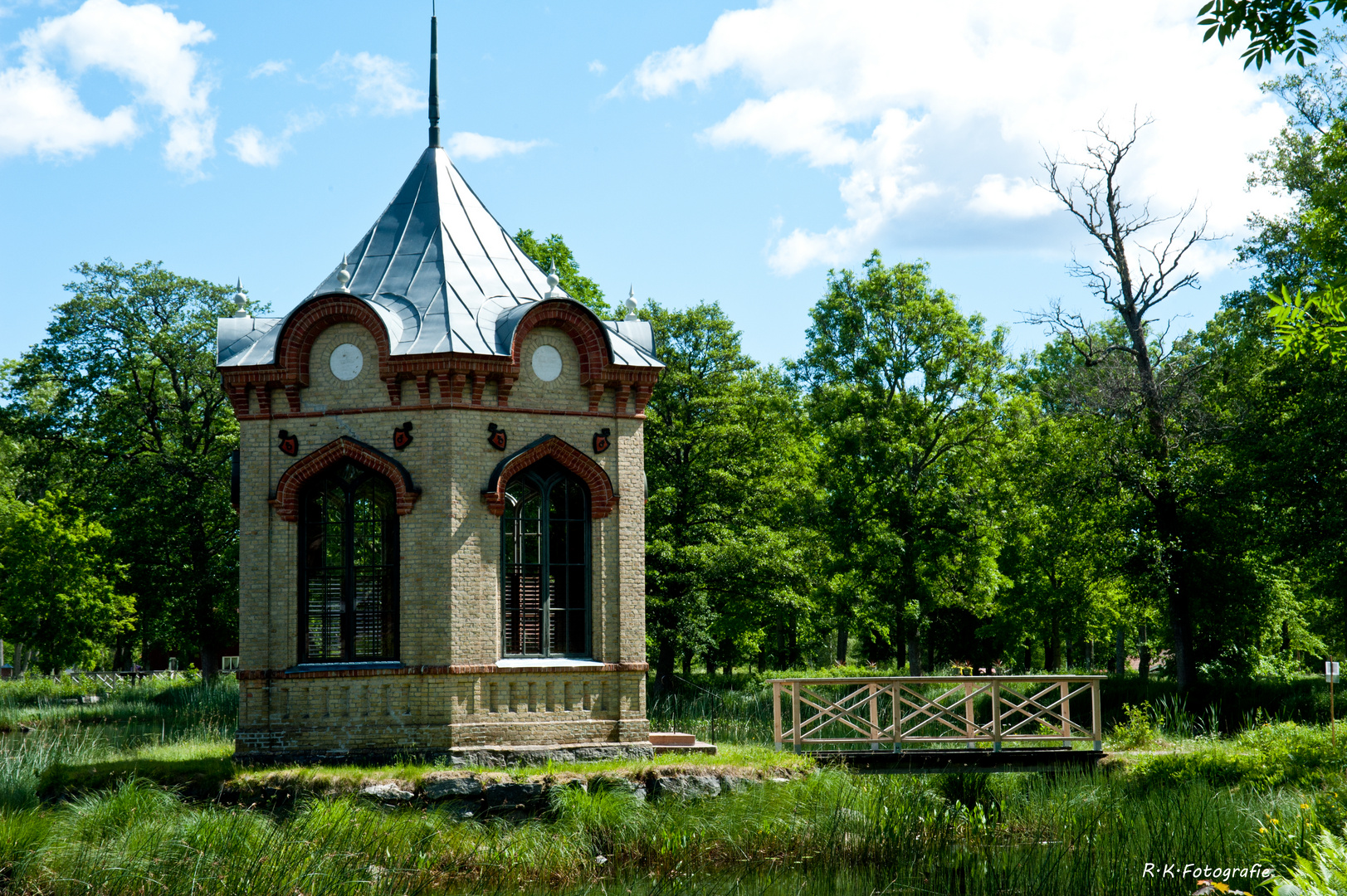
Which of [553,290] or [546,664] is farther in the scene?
[553,290]

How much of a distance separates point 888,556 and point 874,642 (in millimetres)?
18450

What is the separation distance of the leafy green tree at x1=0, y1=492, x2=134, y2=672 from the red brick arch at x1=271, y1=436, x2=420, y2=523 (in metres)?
16.6

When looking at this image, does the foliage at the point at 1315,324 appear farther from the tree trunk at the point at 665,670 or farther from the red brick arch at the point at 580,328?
the tree trunk at the point at 665,670

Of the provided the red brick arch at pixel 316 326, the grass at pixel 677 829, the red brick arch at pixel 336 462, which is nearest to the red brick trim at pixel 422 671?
the grass at pixel 677 829

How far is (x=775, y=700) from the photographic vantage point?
17.5 m

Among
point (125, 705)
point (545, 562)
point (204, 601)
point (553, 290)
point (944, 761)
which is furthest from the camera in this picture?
point (204, 601)

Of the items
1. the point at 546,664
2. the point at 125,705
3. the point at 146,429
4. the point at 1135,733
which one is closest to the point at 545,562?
Result: the point at 546,664

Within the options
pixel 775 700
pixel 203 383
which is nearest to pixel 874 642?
pixel 203 383

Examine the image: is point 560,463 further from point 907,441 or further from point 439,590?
point 907,441

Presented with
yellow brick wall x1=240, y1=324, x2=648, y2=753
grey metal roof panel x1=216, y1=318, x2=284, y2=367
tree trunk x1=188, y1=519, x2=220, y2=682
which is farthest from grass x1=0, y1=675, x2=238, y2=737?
grey metal roof panel x1=216, y1=318, x2=284, y2=367

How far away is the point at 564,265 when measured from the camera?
30.5 meters

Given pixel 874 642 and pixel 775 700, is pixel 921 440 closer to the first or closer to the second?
pixel 775 700

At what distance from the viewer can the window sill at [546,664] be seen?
16469 mm

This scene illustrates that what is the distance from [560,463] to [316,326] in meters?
3.92
